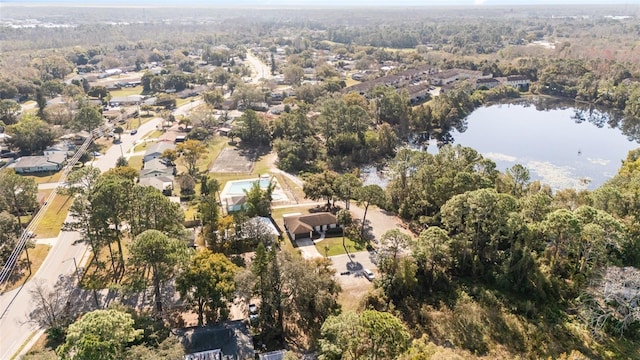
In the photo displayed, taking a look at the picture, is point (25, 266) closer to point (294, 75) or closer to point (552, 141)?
point (552, 141)

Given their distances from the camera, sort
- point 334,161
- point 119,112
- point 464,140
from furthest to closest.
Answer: point 119,112, point 464,140, point 334,161

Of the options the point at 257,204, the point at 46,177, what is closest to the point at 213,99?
the point at 46,177

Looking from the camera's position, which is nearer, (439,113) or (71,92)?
(439,113)

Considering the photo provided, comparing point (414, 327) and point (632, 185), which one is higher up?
point (632, 185)

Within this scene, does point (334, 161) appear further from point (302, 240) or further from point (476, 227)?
point (476, 227)

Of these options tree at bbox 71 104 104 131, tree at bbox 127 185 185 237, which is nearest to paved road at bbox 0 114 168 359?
tree at bbox 127 185 185 237

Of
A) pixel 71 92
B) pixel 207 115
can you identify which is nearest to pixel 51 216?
pixel 207 115

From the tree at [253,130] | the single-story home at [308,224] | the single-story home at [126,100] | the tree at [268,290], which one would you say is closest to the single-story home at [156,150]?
the tree at [253,130]

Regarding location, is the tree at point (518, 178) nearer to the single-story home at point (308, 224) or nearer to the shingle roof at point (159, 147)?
the single-story home at point (308, 224)
